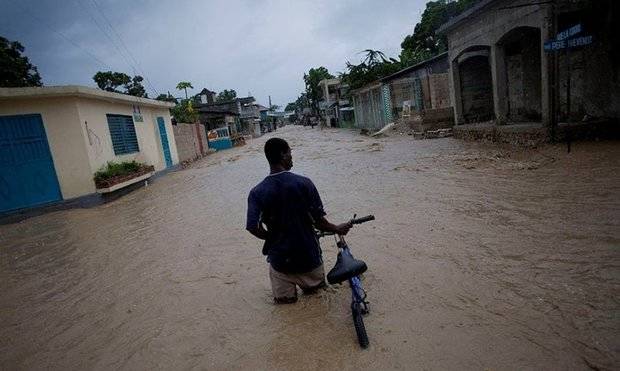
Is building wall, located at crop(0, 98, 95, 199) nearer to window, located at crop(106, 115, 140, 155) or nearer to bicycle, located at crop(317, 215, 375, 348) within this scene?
window, located at crop(106, 115, 140, 155)

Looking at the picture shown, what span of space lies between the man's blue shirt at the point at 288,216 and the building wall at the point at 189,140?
785 inches

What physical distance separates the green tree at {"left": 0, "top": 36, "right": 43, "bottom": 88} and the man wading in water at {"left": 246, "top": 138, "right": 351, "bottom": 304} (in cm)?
3075

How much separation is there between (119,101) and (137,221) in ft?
23.0

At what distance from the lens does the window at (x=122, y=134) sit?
522 inches

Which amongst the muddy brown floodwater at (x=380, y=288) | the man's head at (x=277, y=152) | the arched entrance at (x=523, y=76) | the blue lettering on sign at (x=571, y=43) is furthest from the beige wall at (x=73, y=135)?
the arched entrance at (x=523, y=76)

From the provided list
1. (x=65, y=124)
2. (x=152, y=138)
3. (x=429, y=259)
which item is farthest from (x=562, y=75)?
(x=152, y=138)

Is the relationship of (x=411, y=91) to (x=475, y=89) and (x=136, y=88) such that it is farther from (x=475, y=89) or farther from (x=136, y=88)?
(x=136, y=88)

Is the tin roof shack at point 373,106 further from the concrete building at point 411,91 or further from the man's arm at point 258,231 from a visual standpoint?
the man's arm at point 258,231

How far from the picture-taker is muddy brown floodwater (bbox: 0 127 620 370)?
294cm

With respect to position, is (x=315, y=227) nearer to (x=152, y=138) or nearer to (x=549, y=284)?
(x=549, y=284)

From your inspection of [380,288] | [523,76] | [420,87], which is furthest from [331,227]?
[420,87]

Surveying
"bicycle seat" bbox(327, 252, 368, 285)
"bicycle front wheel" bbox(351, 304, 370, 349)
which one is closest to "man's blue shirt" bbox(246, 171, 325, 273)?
"bicycle seat" bbox(327, 252, 368, 285)

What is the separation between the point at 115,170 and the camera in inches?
470

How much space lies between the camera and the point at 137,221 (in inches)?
340
